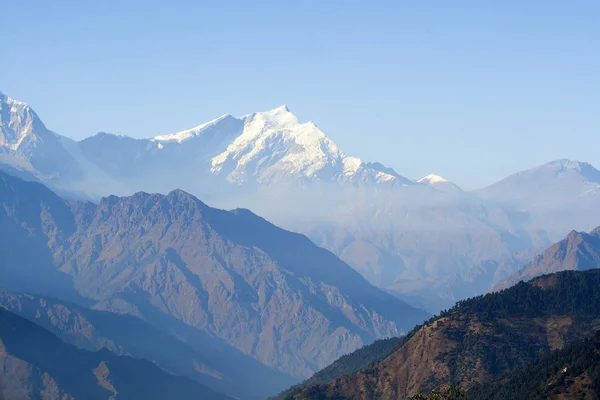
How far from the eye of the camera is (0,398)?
6585 inches

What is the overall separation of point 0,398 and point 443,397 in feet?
216

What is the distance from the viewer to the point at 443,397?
6053 inches

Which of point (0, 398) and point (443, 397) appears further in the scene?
point (0, 398)
